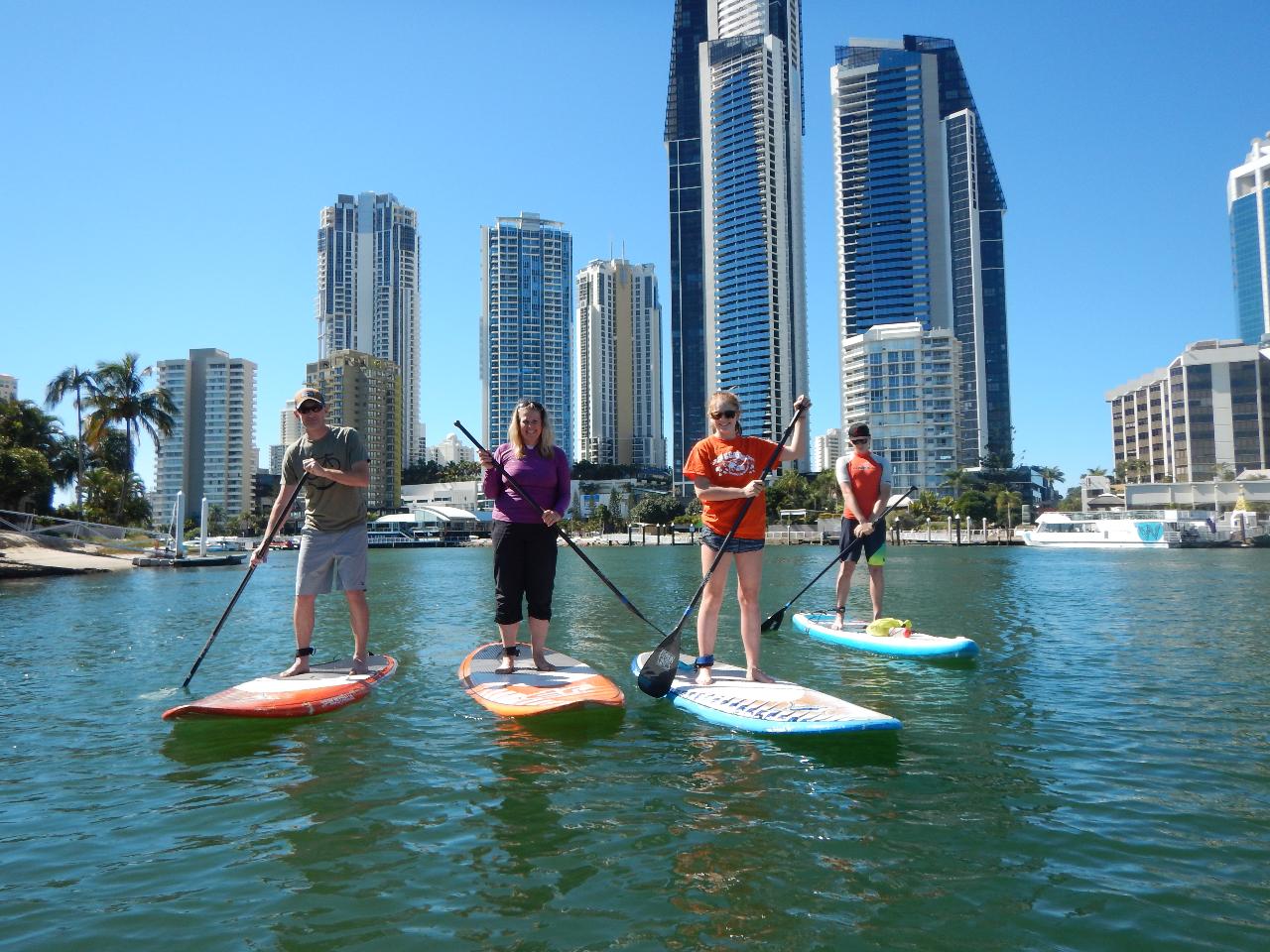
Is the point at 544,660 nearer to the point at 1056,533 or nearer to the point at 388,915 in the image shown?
the point at 388,915

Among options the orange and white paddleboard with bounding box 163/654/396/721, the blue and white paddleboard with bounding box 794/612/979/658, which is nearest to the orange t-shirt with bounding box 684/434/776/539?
the orange and white paddleboard with bounding box 163/654/396/721

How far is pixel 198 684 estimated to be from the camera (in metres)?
8.59

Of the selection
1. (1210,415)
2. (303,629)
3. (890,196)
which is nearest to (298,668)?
(303,629)

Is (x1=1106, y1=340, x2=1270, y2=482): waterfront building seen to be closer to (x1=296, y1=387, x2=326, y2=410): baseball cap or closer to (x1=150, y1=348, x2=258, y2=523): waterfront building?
(x1=296, y1=387, x2=326, y2=410): baseball cap

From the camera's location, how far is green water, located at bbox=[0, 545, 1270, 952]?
3.08 meters

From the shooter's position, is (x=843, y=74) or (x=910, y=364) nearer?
(x=910, y=364)

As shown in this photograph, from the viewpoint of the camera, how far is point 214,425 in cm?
18662

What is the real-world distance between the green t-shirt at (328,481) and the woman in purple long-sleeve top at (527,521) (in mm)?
1421

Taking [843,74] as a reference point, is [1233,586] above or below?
below

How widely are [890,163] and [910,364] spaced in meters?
64.9

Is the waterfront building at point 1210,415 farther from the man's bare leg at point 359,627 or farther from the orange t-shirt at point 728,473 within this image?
the man's bare leg at point 359,627

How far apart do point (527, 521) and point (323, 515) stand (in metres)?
2.10

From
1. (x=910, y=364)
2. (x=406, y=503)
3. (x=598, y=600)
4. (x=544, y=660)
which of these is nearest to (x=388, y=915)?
(x=544, y=660)

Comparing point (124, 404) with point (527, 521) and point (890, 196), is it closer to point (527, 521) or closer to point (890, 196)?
point (527, 521)
